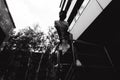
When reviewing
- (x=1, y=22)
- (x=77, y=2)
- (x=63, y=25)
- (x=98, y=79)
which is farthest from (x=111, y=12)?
(x=1, y=22)

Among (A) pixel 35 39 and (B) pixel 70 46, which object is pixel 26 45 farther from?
(B) pixel 70 46

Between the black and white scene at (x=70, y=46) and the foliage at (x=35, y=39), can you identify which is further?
the foliage at (x=35, y=39)

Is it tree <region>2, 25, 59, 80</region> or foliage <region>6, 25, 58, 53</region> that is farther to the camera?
foliage <region>6, 25, 58, 53</region>

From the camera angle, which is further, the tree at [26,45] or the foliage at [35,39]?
the foliage at [35,39]

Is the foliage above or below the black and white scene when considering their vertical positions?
above

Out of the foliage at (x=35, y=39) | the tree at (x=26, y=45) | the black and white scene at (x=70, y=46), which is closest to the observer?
the black and white scene at (x=70, y=46)

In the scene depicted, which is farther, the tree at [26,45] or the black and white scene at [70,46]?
the tree at [26,45]

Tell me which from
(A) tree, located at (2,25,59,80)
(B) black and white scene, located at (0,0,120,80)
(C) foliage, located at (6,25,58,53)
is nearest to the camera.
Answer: (B) black and white scene, located at (0,0,120,80)

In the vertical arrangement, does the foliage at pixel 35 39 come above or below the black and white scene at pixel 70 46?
above

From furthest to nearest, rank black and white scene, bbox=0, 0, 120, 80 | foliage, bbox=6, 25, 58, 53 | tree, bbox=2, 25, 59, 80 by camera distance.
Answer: foliage, bbox=6, 25, 58, 53
tree, bbox=2, 25, 59, 80
black and white scene, bbox=0, 0, 120, 80

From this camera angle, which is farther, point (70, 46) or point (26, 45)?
point (26, 45)

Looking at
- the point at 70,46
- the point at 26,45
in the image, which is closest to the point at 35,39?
the point at 26,45

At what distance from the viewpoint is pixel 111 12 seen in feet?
10.8

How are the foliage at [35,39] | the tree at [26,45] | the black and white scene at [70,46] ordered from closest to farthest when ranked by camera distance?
1. the black and white scene at [70,46]
2. the tree at [26,45]
3. the foliage at [35,39]
